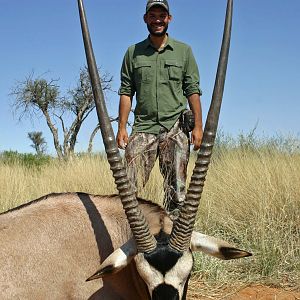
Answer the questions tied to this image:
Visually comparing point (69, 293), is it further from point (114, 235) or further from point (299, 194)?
point (299, 194)

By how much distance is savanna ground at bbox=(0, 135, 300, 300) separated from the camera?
18.9ft

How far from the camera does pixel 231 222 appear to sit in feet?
24.4

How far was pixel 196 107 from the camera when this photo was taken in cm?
604

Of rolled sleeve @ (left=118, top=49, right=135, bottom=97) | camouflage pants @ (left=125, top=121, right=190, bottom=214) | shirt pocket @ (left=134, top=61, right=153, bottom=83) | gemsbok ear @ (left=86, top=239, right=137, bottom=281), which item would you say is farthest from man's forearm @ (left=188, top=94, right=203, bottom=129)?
gemsbok ear @ (left=86, top=239, right=137, bottom=281)

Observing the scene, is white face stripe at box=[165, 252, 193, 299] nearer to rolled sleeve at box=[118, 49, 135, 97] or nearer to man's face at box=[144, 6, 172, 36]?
rolled sleeve at box=[118, 49, 135, 97]

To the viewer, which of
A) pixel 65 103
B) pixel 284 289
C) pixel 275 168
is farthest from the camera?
pixel 65 103

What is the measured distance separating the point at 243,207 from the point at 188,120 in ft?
8.23

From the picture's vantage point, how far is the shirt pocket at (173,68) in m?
5.96

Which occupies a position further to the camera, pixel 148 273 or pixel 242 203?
pixel 242 203

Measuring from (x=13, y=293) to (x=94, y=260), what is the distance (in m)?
0.67

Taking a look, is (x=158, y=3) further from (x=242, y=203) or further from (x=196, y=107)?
(x=242, y=203)

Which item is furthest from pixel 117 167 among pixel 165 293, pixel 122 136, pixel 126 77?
pixel 126 77

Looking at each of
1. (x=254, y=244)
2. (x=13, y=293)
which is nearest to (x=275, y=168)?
(x=254, y=244)

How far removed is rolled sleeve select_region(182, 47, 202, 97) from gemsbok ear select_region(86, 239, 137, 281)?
8.85 feet
